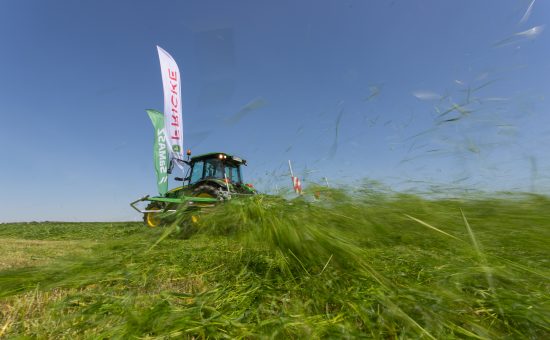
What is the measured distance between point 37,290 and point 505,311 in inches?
82.4

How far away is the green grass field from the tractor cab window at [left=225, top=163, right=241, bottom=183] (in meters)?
6.73

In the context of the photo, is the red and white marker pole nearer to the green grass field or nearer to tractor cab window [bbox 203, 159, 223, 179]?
the green grass field

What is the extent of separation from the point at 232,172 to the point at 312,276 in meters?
8.16

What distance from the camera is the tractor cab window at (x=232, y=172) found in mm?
9249

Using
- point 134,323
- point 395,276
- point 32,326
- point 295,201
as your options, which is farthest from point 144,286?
point 395,276

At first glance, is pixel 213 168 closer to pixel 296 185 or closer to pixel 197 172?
pixel 197 172

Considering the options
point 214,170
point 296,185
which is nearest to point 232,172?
point 214,170

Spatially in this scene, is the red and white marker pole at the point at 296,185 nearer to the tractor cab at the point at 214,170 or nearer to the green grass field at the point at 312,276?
the green grass field at the point at 312,276

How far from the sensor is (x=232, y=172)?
31.3 ft

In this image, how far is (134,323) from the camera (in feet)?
3.59

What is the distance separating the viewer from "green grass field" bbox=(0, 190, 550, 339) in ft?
3.51

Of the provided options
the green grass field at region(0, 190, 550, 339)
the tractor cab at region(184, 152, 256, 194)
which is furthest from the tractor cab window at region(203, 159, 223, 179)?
the green grass field at region(0, 190, 550, 339)

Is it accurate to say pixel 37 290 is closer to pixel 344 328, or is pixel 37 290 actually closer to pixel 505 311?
pixel 344 328

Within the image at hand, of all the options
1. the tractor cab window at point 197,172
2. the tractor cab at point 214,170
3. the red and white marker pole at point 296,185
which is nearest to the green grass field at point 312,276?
the red and white marker pole at point 296,185
